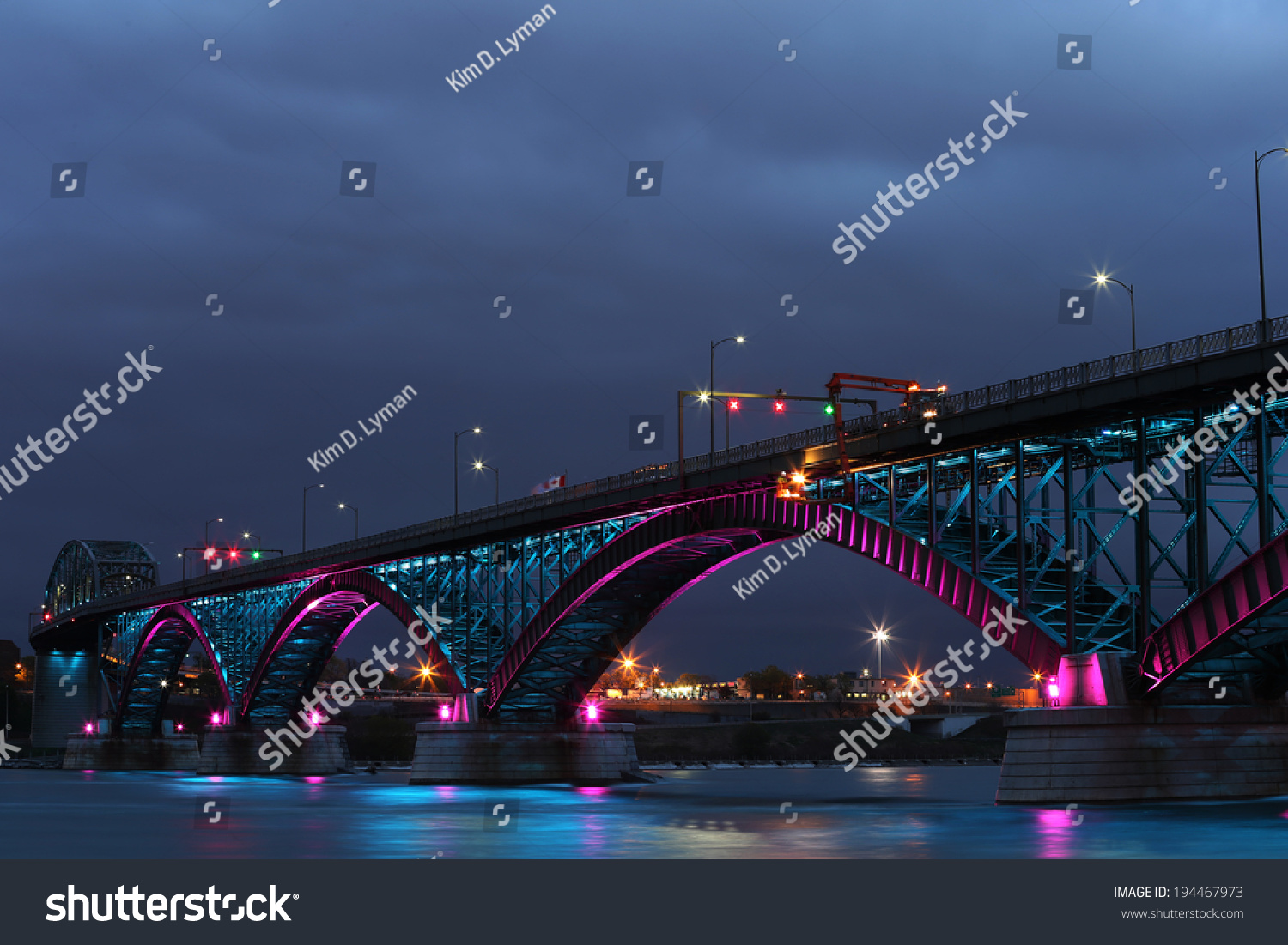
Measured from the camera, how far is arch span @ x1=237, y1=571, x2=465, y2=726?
10760cm

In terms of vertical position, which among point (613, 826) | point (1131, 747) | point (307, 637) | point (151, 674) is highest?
point (307, 637)

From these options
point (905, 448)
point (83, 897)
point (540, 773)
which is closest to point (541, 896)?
point (83, 897)

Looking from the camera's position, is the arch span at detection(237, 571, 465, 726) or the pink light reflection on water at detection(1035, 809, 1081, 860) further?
the arch span at detection(237, 571, 465, 726)

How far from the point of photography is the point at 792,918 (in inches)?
1077

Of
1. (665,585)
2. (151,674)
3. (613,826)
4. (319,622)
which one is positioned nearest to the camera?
(613,826)

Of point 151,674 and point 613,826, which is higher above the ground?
point 151,674

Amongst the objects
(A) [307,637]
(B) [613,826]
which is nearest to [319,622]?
(A) [307,637]

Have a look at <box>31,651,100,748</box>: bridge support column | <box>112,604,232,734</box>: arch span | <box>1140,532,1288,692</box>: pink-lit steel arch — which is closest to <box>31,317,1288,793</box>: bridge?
<box>1140,532,1288,692</box>: pink-lit steel arch

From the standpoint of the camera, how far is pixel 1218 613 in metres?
45.0

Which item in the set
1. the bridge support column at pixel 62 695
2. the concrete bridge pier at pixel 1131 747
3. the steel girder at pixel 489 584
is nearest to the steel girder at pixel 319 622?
the steel girder at pixel 489 584

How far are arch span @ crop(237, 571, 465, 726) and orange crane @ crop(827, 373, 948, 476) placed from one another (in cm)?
4803

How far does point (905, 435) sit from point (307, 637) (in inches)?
3238
